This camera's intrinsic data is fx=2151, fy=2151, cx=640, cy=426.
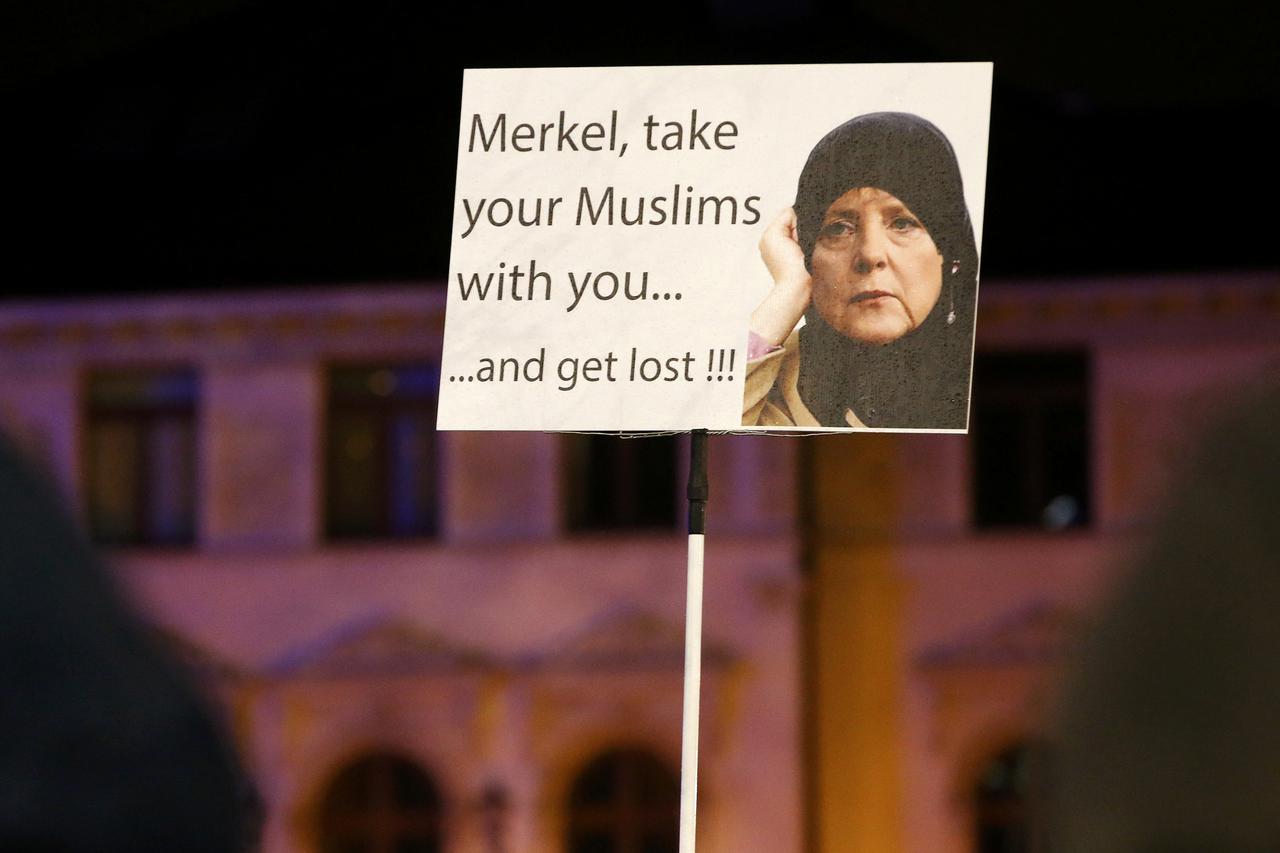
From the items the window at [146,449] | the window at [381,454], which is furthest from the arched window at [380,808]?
the window at [146,449]

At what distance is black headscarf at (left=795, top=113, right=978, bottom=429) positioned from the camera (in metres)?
3.73

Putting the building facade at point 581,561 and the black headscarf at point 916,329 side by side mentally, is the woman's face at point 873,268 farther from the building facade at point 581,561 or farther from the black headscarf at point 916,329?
the building facade at point 581,561

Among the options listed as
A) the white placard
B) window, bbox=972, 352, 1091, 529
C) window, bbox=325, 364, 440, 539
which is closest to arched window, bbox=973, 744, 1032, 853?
window, bbox=972, 352, 1091, 529

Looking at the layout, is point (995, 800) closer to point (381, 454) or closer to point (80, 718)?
point (381, 454)

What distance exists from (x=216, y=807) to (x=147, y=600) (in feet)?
0.35

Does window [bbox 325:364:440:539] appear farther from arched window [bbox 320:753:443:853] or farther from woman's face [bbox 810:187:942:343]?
woman's face [bbox 810:187:942:343]

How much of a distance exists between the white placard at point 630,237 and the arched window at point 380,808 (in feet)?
38.7

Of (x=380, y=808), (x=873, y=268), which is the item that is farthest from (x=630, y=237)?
(x=380, y=808)

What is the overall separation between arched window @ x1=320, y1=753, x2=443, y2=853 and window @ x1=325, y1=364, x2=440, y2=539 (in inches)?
66.7

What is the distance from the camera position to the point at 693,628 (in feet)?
12.8

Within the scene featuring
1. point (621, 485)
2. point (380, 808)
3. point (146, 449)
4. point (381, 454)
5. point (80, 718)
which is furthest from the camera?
point (146, 449)

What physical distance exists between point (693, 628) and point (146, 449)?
492 inches

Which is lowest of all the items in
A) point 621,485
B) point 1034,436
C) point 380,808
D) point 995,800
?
point 380,808

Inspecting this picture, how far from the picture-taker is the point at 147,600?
989 millimetres
